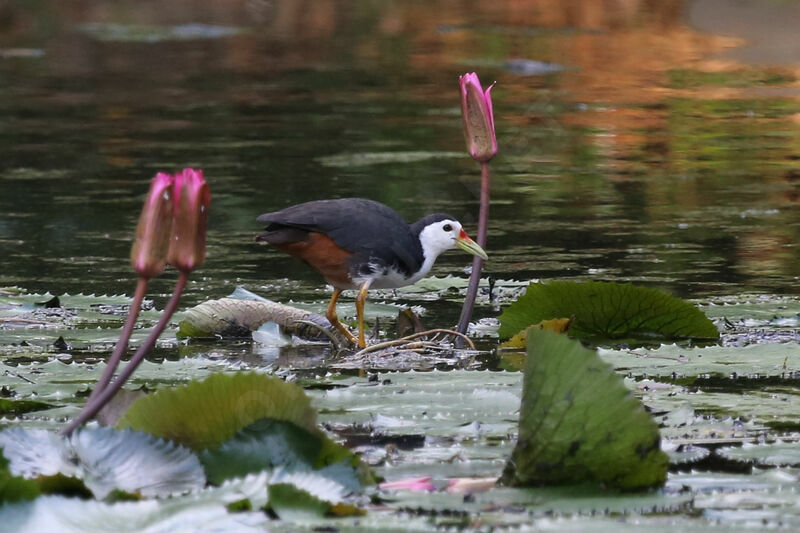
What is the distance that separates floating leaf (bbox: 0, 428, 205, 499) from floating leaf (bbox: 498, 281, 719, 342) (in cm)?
180

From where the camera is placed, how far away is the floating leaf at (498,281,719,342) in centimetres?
403

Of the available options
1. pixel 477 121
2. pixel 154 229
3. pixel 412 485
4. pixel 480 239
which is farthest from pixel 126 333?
pixel 480 239

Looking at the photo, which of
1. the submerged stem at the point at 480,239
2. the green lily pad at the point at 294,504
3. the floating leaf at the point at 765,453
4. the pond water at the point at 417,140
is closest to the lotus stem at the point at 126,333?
the green lily pad at the point at 294,504

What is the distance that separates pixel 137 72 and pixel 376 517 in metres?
14.5

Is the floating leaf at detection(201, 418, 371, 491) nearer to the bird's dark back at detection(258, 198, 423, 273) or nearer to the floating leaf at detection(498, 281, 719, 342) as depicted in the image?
the floating leaf at detection(498, 281, 719, 342)

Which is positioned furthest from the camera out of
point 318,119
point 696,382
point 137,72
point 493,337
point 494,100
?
point 137,72

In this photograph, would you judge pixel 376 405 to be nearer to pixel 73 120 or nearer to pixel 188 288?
pixel 188 288

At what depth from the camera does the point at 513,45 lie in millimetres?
18031

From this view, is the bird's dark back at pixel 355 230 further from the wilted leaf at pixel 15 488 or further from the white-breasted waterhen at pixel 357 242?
the wilted leaf at pixel 15 488

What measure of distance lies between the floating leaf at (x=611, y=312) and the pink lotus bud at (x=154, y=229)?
1.79 metres

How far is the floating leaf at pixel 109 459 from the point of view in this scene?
2.36 m

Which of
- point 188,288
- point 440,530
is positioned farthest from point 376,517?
point 188,288

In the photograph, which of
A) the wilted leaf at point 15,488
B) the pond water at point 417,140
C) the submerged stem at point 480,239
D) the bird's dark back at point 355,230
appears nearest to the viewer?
the wilted leaf at point 15,488

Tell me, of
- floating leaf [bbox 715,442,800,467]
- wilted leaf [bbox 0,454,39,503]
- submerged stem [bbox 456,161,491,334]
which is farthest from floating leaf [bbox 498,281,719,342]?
wilted leaf [bbox 0,454,39,503]
